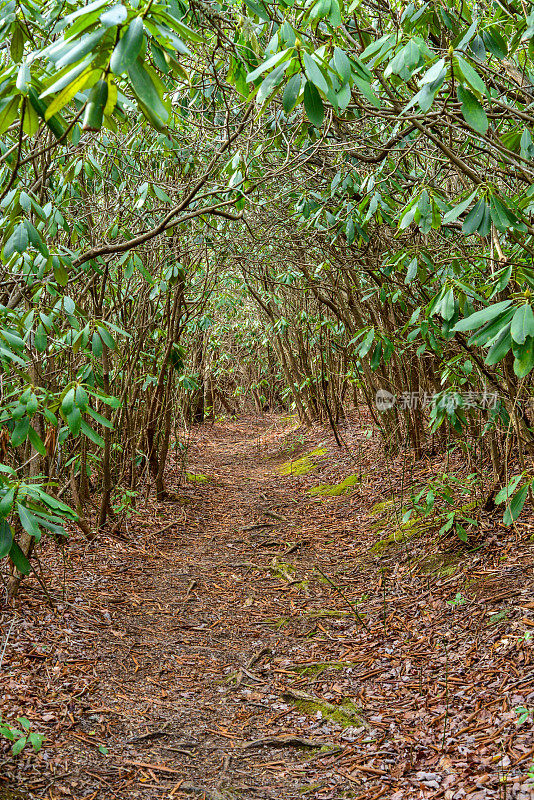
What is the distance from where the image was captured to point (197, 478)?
30.7 feet

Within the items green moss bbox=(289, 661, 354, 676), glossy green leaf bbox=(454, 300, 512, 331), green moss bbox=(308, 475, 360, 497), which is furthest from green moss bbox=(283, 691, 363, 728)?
green moss bbox=(308, 475, 360, 497)

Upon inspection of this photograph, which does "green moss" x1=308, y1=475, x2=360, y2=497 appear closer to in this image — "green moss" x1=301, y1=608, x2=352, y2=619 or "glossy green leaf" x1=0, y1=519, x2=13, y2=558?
"green moss" x1=301, y1=608, x2=352, y2=619

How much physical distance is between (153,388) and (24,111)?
17.3 feet

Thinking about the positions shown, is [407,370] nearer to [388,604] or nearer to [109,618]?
[388,604]

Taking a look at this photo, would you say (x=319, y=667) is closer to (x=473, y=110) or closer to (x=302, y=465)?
(x=473, y=110)

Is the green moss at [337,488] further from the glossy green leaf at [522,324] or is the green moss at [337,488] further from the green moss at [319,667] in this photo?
the glossy green leaf at [522,324]

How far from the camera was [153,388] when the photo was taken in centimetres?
696

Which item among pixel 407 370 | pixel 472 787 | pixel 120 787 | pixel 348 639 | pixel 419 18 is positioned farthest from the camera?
pixel 407 370

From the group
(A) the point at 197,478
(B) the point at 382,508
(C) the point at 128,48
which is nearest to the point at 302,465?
(A) the point at 197,478

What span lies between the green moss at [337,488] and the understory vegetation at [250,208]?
0.16 ft

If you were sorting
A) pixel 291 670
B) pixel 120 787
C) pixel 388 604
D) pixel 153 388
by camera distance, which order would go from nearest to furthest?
pixel 120 787, pixel 291 670, pixel 388 604, pixel 153 388

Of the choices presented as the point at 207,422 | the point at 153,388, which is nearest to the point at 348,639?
the point at 153,388

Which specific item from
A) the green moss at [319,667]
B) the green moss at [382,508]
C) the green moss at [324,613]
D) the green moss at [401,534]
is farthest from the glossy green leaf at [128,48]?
the green moss at [382,508]

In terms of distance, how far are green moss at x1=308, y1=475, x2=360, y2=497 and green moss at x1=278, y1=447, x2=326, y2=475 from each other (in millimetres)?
1141
